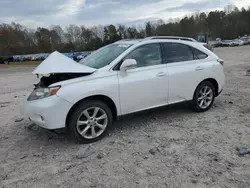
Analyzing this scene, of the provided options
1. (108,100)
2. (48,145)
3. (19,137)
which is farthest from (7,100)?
(108,100)

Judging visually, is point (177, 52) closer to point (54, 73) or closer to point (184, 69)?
point (184, 69)

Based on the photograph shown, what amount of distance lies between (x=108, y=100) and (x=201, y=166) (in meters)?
1.81

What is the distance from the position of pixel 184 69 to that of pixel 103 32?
70855 millimetres

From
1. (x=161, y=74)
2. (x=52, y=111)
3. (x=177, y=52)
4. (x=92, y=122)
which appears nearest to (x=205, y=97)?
(x=177, y=52)

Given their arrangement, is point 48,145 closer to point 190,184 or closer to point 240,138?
point 190,184

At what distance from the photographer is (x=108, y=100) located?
4.08 m

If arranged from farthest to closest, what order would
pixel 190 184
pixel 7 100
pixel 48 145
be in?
pixel 7 100 → pixel 48 145 → pixel 190 184

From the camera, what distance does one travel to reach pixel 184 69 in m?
4.86

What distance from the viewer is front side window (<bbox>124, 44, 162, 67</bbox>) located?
4.39 metres

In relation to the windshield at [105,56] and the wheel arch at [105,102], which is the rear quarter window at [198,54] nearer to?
the windshield at [105,56]

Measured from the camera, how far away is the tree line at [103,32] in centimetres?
6253

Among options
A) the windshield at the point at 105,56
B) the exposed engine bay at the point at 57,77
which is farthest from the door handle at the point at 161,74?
the exposed engine bay at the point at 57,77

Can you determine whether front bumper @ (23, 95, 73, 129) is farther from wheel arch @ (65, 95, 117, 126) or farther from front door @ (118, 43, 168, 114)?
front door @ (118, 43, 168, 114)

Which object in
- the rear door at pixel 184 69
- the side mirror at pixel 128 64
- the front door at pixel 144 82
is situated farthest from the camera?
the rear door at pixel 184 69
